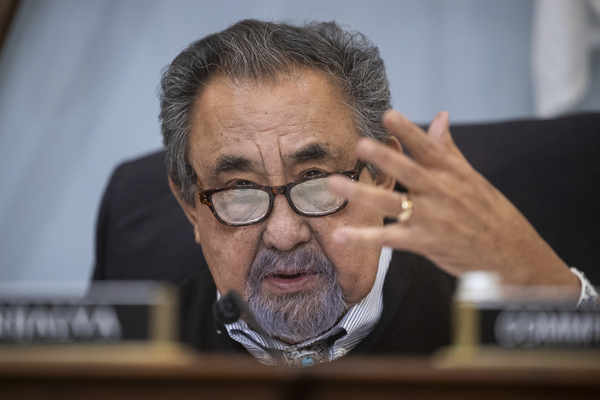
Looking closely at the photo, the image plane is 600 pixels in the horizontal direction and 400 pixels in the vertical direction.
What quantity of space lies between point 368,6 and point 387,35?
0.12m

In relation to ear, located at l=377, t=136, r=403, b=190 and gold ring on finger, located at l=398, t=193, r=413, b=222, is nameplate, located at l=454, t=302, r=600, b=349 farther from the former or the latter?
ear, located at l=377, t=136, r=403, b=190

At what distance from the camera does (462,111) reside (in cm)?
173

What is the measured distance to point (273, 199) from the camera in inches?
41.6

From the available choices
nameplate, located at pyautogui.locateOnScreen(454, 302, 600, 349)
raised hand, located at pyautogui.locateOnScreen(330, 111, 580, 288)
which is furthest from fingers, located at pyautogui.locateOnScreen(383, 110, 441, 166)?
nameplate, located at pyautogui.locateOnScreen(454, 302, 600, 349)

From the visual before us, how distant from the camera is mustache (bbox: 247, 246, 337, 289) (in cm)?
106

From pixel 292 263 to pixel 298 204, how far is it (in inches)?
5.1

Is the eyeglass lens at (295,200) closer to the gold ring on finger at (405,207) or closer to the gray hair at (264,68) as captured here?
the gray hair at (264,68)

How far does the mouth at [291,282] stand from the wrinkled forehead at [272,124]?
25 centimetres

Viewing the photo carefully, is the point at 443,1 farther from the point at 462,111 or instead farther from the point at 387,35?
the point at 462,111

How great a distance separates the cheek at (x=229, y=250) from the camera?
1104 mm

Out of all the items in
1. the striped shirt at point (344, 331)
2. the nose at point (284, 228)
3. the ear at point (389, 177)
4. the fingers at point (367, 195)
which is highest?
the ear at point (389, 177)

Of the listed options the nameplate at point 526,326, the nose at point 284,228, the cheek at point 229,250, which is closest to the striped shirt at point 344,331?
the cheek at point 229,250

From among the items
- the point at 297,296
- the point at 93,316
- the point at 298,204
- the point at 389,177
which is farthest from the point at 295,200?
the point at 93,316

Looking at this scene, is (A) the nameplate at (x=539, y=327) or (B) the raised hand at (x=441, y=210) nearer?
(A) the nameplate at (x=539, y=327)
